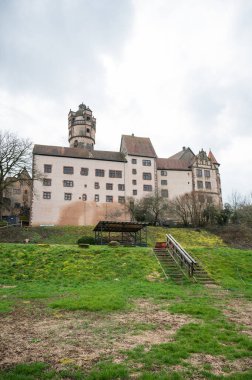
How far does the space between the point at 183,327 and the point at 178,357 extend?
2.54m

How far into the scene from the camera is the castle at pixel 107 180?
182ft

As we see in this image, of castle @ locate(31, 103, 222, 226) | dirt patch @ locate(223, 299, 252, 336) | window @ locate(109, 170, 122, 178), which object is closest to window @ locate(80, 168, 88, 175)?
castle @ locate(31, 103, 222, 226)

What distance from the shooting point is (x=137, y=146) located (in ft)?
212

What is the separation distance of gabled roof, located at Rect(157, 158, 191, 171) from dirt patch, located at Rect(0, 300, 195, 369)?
53.5 meters

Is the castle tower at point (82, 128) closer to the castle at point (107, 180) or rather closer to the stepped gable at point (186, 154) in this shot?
the castle at point (107, 180)

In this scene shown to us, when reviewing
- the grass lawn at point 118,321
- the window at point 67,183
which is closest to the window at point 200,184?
the window at point 67,183

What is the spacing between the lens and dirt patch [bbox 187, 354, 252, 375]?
21.1 feet

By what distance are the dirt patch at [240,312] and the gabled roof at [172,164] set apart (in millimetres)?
51020

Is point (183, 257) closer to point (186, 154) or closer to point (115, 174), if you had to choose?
point (115, 174)

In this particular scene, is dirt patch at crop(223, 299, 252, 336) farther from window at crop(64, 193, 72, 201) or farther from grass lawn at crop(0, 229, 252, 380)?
window at crop(64, 193, 72, 201)

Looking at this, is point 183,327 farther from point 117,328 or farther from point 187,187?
point 187,187

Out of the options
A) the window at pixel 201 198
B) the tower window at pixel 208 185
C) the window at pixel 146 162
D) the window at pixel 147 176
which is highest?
the window at pixel 146 162

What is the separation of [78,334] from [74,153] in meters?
52.3

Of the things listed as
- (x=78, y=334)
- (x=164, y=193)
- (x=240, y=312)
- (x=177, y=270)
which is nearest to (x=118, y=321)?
(x=78, y=334)
